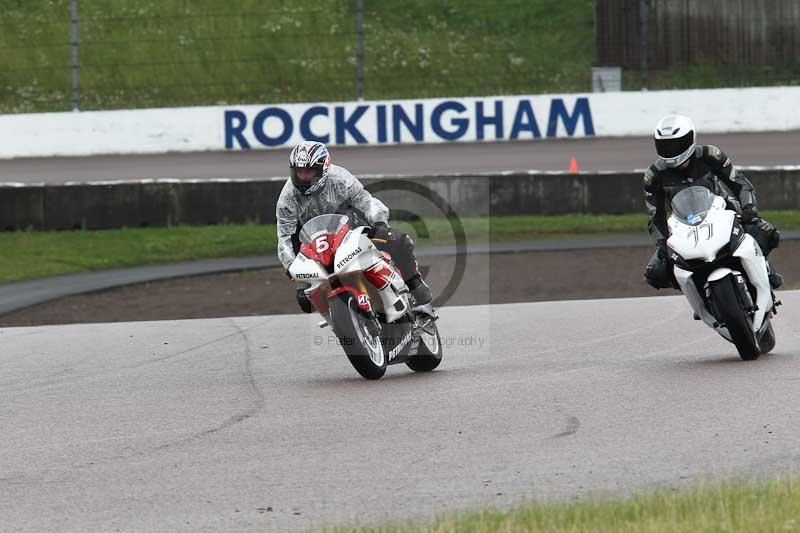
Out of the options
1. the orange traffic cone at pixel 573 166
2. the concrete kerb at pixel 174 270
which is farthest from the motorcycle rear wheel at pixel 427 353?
the orange traffic cone at pixel 573 166

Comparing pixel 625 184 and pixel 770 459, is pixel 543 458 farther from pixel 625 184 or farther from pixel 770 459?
pixel 625 184

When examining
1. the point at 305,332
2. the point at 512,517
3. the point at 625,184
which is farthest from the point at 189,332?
the point at 625,184

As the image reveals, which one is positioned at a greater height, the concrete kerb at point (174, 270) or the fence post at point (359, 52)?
the fence post at point (359, 52)

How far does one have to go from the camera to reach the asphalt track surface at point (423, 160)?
22922mm

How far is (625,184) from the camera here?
19.2 metres

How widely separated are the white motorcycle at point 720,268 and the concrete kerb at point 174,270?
7.99 metres

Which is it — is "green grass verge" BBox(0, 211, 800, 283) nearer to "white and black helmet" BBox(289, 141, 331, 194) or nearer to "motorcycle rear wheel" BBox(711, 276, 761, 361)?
"white and black helmet" BBox(289, 141, 331, 194)

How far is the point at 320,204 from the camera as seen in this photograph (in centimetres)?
914

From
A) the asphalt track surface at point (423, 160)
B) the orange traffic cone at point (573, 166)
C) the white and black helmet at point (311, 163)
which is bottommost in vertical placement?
the asphalt track surface at point (423, 160)

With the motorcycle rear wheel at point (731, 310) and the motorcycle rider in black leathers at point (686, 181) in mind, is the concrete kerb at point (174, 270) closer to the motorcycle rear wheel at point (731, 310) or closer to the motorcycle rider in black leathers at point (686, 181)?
the motorcycle rider in black leathers at point (686, 181)

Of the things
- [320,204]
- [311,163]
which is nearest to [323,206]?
[320,204]

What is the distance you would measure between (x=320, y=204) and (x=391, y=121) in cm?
1758

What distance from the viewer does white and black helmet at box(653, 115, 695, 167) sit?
354 inches

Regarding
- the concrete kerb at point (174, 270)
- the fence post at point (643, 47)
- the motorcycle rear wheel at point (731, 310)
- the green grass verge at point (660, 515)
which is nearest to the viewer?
the green grass verge at point (660, 515)
